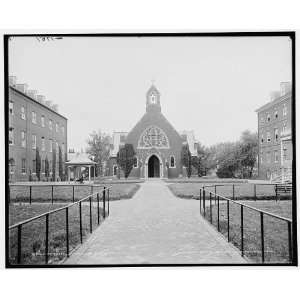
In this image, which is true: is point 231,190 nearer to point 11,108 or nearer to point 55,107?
point 55,107

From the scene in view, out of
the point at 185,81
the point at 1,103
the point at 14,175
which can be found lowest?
the point at 14,175

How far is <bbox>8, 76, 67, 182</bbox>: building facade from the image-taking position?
18.3 ft

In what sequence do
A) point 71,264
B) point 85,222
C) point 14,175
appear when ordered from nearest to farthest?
point 71,264, point 14,175, point 85,222

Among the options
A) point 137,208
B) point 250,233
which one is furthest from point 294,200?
point 137,208

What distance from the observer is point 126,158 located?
6.21 meters

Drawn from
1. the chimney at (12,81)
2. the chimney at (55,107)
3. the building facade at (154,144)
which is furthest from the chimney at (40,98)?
the building facade at (154,144)

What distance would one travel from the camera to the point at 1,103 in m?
5.43

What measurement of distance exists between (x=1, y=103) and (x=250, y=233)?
3996 millimetres

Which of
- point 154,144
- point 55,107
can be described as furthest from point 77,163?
point 154,144

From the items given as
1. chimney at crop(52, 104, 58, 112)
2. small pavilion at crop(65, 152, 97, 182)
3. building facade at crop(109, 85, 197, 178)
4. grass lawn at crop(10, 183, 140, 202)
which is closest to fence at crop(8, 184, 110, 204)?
grass lawn at crop(10, 183, 140, 202)

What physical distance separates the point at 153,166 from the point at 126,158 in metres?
0.46

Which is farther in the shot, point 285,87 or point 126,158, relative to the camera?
point 126,158

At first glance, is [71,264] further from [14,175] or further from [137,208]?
[137,208]

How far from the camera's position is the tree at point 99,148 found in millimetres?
5907
